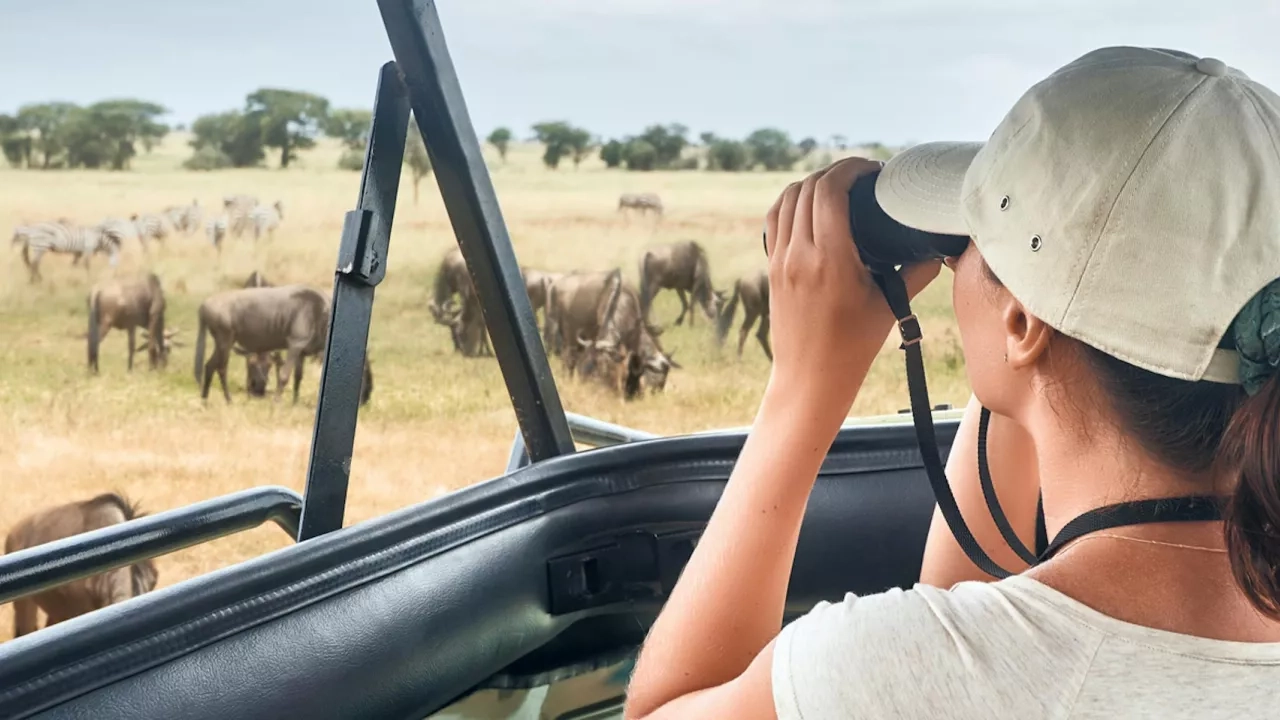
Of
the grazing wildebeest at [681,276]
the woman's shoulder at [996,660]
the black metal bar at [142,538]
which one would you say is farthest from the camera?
the grazing wildebeest at [681,276]

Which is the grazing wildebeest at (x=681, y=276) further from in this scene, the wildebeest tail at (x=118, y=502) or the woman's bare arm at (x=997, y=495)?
the woman's bare arm at (x=997, y=495)

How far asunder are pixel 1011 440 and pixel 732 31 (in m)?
2.47

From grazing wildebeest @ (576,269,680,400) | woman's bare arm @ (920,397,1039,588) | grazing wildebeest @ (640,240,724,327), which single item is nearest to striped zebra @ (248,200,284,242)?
grazing wildebeest @ (576,269,680,400)

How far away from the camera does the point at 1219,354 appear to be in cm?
57

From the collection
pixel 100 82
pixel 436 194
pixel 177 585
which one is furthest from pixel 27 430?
pixel 177 585

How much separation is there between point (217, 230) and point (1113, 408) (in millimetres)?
2269

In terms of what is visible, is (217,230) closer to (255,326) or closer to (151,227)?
(151,227)

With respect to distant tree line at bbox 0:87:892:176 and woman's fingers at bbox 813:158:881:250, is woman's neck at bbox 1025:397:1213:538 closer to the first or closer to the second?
woman's fingers at bbox 813:158:881:250

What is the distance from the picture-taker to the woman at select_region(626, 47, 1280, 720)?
21.5 inches

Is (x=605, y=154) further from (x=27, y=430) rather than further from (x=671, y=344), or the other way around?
(x=27, y=430)

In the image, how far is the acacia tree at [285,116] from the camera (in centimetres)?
245

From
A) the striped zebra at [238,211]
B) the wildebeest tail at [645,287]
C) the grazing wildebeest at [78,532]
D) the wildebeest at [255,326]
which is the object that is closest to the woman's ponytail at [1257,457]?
the grazing wildebeest at [78,532]

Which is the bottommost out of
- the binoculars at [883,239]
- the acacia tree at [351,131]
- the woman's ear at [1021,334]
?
the woman's ear at [1021,334]

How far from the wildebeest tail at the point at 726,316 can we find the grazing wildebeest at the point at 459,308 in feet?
3.14
